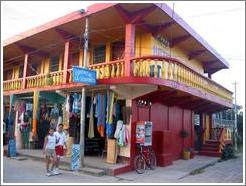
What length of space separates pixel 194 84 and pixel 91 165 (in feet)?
18.3

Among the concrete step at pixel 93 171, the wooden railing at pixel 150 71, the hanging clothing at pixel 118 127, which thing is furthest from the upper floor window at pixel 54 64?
the concrete step at pixel 93 171

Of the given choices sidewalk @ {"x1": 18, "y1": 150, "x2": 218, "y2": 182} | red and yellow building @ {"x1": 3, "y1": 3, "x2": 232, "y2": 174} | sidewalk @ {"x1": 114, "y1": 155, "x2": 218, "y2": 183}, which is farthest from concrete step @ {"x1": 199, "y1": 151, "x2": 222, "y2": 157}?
sidewalk @ {"x1": 18, "y1": 150, "x2": 218, "y2": 182}

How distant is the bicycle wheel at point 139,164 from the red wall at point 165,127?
36cm

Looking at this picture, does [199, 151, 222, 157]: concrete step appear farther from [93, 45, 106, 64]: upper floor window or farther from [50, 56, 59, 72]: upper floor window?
[50, 56, 59, 72]: upper floor window

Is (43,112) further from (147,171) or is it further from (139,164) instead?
(147,171)

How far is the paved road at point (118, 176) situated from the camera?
958 centimetres

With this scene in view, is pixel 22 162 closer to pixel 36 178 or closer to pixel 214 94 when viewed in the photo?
pixel 36 178

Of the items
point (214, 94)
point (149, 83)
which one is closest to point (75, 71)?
point (149, 83)

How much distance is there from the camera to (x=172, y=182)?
A: 983 centimetres

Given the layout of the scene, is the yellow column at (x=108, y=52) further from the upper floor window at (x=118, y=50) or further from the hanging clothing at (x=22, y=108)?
the hanging clothing at (x=22, y=108)

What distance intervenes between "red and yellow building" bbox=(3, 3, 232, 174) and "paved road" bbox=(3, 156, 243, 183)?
1.02 metres

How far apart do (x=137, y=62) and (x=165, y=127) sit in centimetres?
414

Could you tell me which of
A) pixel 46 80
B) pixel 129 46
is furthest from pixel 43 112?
pixel 129 46

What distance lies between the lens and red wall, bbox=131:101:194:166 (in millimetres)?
12523
